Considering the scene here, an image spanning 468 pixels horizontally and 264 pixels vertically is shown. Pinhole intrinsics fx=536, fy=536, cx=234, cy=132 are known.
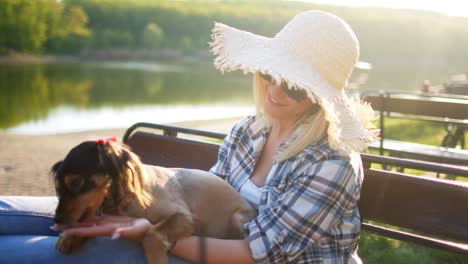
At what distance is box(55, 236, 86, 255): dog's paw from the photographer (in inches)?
84.4

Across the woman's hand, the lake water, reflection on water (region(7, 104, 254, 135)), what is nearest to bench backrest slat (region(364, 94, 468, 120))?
the woman's hand

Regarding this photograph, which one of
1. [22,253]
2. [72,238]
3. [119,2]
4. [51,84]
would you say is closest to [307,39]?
[72,238]

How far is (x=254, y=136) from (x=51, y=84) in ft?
113

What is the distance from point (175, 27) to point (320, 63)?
9736cm

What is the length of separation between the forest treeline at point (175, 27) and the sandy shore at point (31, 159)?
5085 cm

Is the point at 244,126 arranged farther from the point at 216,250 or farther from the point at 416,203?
the point at 416,203

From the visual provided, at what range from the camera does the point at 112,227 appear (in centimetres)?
205

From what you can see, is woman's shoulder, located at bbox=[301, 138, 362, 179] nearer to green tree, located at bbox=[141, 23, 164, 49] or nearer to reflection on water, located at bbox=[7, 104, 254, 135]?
reflection on water, located at bbox=[7, 104, 254, 135]

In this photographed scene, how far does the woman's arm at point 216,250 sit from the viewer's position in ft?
7.22

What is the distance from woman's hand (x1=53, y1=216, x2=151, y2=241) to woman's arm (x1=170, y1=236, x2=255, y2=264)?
19cm

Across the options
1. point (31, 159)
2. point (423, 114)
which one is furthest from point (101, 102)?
point (423, 114)

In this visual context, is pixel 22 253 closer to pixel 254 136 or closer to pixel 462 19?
pixel 254 136

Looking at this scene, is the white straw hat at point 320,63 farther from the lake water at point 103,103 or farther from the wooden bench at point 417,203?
the lake water at point 103,103

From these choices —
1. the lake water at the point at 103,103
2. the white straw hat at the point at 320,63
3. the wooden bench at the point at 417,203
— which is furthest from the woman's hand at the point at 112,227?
the lake water at the point at 103,103
